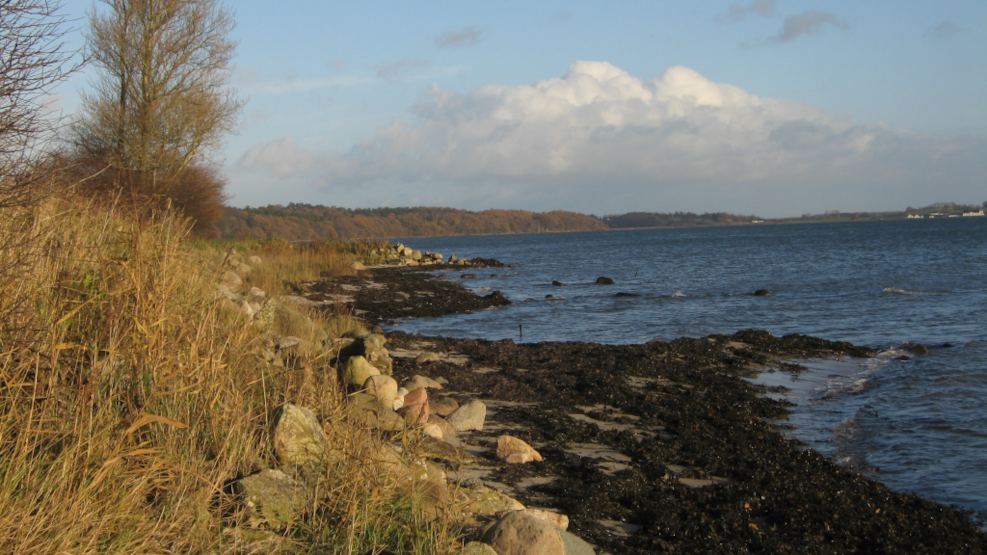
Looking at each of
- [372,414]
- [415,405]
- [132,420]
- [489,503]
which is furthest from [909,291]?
[132,420]

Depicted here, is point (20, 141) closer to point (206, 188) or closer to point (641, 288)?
point (641, 288)

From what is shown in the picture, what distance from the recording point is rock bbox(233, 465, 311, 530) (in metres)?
3.45

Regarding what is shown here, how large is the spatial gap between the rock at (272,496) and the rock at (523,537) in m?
1.10

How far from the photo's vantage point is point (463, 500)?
423cm

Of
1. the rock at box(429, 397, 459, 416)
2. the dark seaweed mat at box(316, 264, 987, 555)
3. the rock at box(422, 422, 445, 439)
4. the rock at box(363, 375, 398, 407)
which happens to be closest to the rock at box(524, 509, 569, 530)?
the dark seaweed mat at box(316, 264, 987, 555)

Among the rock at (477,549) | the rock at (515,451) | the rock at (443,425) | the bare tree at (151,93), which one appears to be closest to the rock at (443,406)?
the rock at (443,425)

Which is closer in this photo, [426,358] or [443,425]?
[443,425]

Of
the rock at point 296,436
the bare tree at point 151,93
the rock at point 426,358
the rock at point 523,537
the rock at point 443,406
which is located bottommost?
the rock at point 426,358

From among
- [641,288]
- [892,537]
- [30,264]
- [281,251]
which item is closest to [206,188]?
[281,251]

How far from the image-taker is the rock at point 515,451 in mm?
6141

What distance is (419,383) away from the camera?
8.23 m

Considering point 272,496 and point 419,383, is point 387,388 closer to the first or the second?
point 419,383

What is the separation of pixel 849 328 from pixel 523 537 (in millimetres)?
14476

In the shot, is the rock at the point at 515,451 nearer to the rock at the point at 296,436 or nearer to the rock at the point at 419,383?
the rock at the point at 419,383
